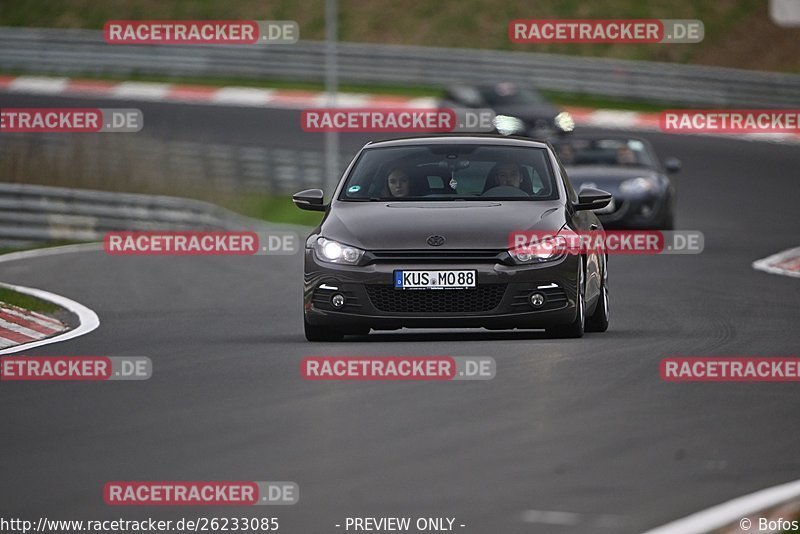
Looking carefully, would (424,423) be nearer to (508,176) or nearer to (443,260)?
(443,260)

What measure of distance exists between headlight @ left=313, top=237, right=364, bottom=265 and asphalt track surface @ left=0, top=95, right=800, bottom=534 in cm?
59

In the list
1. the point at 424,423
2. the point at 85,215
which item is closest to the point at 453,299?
the point at 424,423

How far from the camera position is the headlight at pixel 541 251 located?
40.5ft

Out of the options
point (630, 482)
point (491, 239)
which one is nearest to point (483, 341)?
point (491, 239)

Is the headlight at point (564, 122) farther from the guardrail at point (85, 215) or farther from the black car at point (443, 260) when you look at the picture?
the black car at point (443, 260)

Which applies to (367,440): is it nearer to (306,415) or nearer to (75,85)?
(306,415)

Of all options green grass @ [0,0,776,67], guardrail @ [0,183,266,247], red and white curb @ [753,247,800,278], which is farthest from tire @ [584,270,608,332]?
green grass @ [0,0,776,67]

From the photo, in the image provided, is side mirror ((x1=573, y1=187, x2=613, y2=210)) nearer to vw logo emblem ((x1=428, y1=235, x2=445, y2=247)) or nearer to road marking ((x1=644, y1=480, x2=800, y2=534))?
vw logo emblem ((x1=428, y1=235, x2=445, y2=247))

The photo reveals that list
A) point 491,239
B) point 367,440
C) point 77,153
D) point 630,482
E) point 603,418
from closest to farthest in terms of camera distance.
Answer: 1. point 630,482
2. point 367,440
3. point 603,418
4. point 491,239
5. point 77,153

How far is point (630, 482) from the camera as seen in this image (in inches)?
306

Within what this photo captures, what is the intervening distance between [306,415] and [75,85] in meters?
36.9

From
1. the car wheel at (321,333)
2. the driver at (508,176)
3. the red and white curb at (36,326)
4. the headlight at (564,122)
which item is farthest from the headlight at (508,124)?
the car wheel at (321,333)

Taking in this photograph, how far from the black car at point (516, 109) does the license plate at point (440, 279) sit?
20711 millimetres

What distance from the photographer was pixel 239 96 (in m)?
44.1
